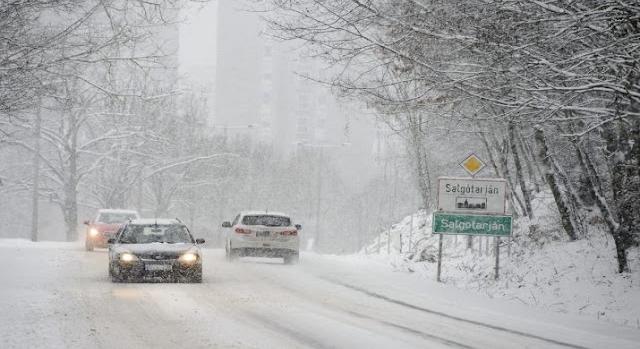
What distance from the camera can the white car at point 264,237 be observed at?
1122 inches

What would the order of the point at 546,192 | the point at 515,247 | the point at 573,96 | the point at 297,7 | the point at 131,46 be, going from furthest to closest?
1. the point at 546,192
2. the point at 515,247
3. the point at 131,46
4. the point at 297,7
5. the point at 573,96

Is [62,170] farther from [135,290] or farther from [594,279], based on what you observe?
[594,279]

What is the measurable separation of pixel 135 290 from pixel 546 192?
17.7m

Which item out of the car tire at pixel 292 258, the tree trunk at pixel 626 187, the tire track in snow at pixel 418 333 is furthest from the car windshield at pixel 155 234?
the tree trunk at pixel 626 187

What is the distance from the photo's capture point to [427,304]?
684 inches

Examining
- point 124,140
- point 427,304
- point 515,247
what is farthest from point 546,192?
point 124,140

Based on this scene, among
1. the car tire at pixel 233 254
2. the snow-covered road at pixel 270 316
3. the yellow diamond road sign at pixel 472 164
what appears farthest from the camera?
the car tire at pixel 233 254

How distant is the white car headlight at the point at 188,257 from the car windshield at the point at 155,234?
3.05 feet

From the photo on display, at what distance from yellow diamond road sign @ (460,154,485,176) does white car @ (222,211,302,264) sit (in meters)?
7.94

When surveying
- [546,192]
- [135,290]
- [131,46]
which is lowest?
[135,290]

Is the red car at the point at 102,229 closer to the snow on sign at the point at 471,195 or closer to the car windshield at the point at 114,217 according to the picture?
the car windshield at the point at 114,217

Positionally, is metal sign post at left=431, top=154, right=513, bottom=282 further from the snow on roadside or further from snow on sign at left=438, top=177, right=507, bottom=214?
the snow on roadside

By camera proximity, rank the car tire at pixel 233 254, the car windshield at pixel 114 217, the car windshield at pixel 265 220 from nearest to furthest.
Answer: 1. the car tire at pixel 233 254
2. the car windshield at pixel 265 220
3. the car windshield at pixel 114 217

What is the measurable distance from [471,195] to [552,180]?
1882mm
